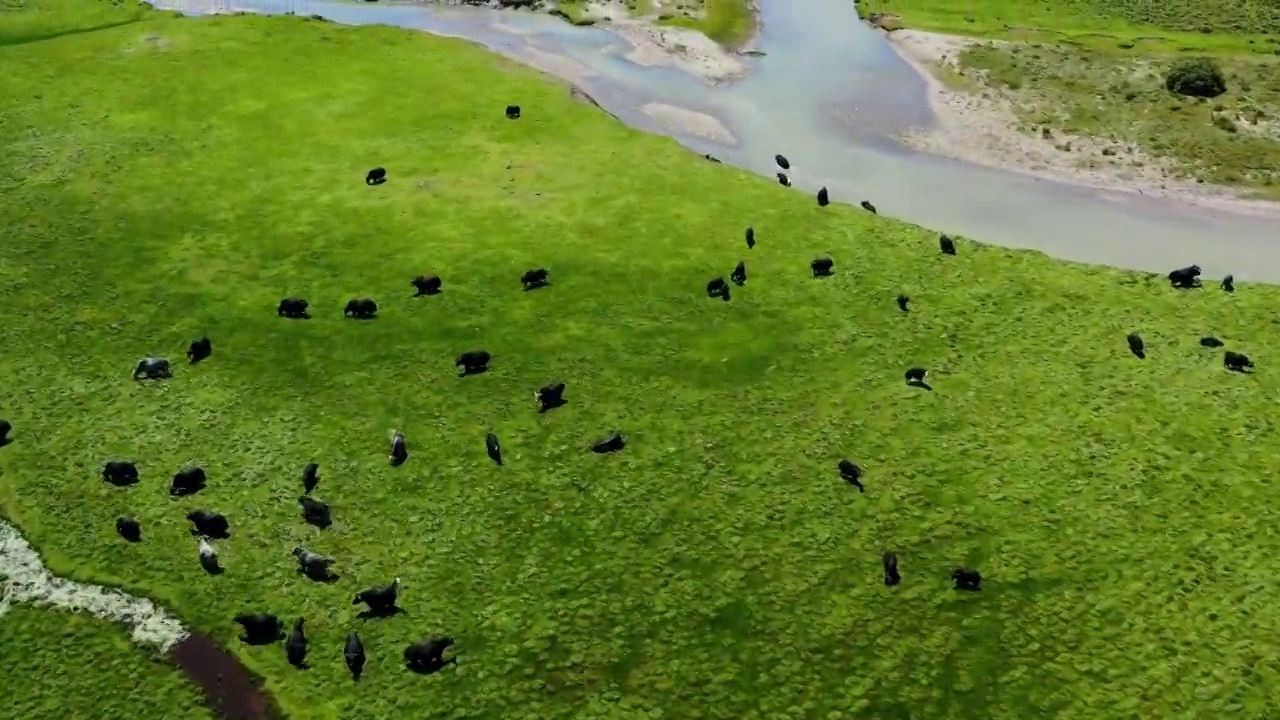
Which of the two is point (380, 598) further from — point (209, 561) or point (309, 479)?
point (309, 479)

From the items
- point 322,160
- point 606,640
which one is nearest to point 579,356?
point 606,640

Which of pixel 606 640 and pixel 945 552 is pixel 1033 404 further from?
pixel 606 640

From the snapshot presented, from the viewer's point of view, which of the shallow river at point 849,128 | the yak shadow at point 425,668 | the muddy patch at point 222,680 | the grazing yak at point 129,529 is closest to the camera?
the muddy patch at point 222,680

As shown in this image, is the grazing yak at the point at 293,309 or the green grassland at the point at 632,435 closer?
the green grassland at the point at 632,435

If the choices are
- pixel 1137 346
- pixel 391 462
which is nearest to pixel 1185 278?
pixel 1137 346

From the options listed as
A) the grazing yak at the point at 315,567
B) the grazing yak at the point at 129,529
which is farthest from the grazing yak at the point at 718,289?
the grazing yak at the point at 129,529

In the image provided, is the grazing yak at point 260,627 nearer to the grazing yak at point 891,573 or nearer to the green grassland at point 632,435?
the green grassland at point 632,435

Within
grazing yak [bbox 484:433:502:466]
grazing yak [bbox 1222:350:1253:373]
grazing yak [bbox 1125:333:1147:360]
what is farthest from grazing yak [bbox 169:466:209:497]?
grazing yak [bbox 1222:350:1253:373]

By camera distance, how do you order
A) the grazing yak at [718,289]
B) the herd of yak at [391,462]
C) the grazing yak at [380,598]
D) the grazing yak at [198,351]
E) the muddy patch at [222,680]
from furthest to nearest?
the grazing yak at [718,289], the grazing yak at [198,351], the grazing yak at [380,598], the herd of yak at [391,462], the muddy patch at [222,680]
